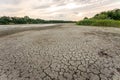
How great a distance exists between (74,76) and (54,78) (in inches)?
16.5

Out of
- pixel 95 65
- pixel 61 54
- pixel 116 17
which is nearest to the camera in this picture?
pixel 95 65

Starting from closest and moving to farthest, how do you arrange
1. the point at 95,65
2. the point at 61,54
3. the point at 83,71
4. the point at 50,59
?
the point at 83,71 → the point at 95,65 → the point at 50,59 → the point at 61,54

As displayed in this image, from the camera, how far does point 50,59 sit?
3.49 m

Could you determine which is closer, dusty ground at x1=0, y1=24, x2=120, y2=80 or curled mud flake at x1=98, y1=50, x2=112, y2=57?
dusty ground at x1=0, y1=24, x2=120, y2=80

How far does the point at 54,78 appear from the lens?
2.69m

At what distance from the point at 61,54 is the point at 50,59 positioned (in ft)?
1.45

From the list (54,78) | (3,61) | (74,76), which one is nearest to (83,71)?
(74,76)

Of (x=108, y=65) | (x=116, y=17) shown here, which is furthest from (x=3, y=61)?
(x=116, y=17)

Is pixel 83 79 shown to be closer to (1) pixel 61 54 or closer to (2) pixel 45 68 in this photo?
(2) pixel 45 68

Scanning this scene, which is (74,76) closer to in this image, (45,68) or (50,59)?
(45,68)

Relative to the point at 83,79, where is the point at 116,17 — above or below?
above

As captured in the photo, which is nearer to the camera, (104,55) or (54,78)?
(54,78)

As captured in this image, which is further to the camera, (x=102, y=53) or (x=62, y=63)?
(x=102, y=53)

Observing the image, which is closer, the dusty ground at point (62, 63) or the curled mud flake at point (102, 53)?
the dusty ground at point (62, 63)
